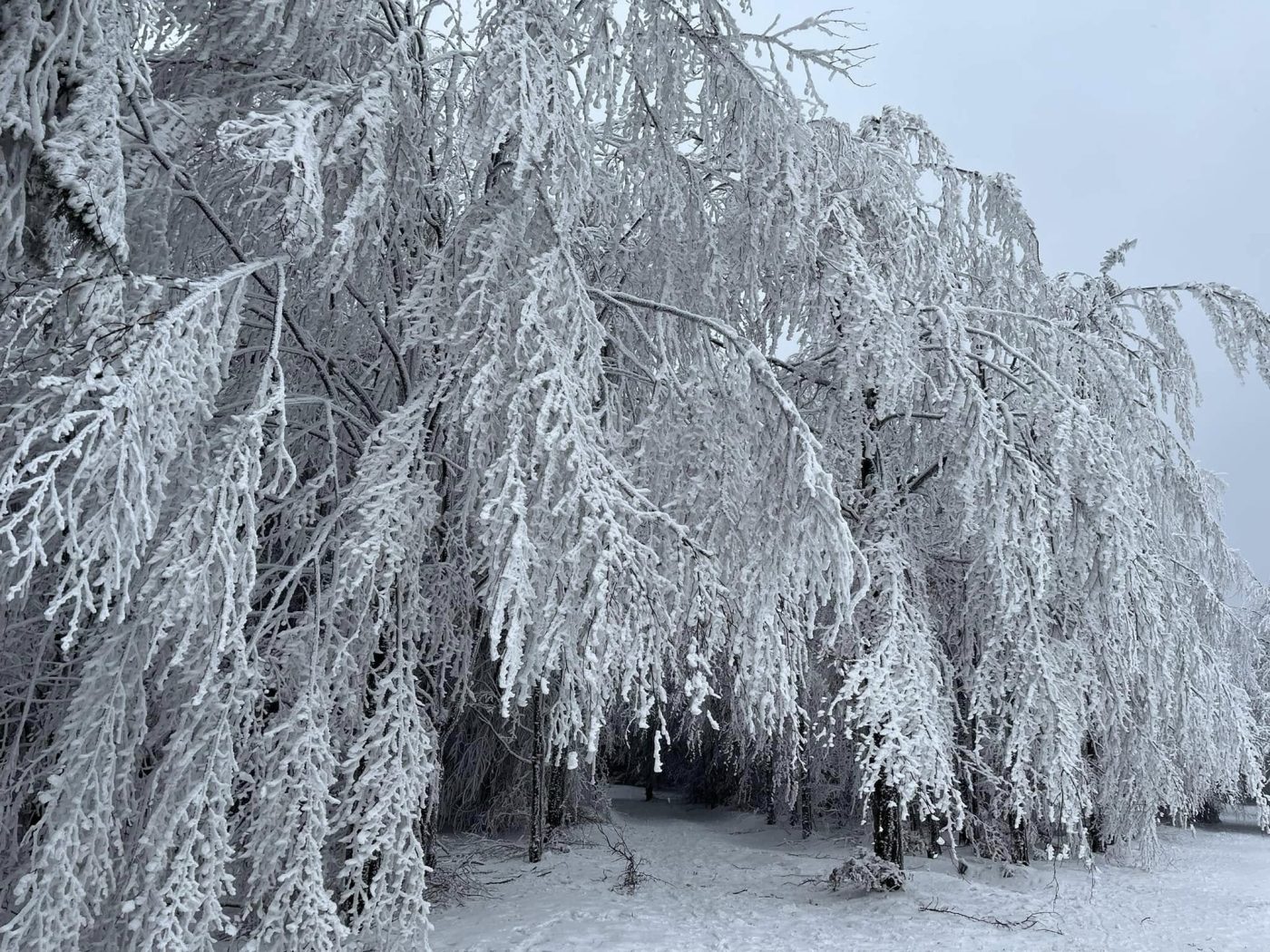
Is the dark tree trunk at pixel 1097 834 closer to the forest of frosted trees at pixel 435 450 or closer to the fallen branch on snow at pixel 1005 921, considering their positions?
the fallen branch on snow at pixel 1005 921

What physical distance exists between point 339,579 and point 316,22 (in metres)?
2.32

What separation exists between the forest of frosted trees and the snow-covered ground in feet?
4.18

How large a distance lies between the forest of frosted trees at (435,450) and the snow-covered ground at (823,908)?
1274 mm

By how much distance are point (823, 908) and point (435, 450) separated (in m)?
5.47

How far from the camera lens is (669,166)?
16.3 feet

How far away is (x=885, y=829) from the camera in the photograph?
7691 mm

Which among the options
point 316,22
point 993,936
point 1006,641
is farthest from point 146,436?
point 993,936

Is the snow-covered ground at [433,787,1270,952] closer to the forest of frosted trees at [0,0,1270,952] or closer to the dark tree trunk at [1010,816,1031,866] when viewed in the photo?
the dark tree trunk at [1010,816,1031,866]

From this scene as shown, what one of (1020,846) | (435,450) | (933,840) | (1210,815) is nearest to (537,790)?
(933,840)

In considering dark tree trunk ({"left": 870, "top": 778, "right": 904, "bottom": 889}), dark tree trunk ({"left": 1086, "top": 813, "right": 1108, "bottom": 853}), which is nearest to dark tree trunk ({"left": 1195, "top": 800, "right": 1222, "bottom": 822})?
dark tree trunk ({"left": 1086, "top": 813, "right": 1108, "bottom": 853})

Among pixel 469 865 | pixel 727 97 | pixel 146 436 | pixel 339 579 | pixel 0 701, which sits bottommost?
pixel 469 865

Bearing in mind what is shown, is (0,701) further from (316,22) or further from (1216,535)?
(1216,535)

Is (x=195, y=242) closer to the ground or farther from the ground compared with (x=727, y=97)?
closer to the ground

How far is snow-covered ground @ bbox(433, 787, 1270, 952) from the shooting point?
666 cm
